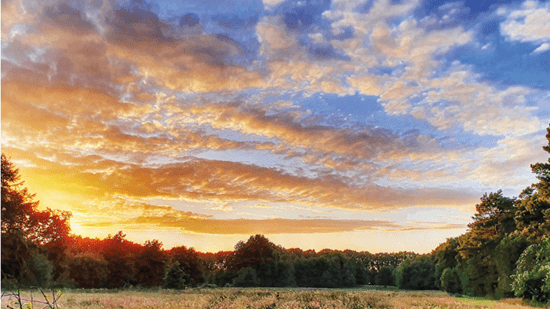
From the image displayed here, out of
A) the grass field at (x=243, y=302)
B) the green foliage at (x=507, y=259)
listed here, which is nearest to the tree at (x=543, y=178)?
the grass field at (x=243, y=302)

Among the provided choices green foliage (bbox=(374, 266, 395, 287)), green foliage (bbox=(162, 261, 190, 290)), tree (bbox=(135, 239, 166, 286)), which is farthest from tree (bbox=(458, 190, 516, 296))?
green foliage (bbox=(374, 266, 395, 287))

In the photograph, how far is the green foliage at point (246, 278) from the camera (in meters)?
85.2

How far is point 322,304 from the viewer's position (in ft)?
60.2

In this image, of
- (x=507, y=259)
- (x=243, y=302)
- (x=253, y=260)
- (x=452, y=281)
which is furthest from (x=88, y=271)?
(x=452, y=281)

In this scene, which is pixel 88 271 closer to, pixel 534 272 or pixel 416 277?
pixel 534 272

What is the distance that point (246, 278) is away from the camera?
285 feet

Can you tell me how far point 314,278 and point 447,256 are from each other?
1488 inches

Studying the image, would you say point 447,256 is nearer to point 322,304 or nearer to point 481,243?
point 481,243

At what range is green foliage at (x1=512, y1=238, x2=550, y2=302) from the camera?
30422 millimetres

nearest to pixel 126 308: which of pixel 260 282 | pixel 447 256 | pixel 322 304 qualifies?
pixel 322 304

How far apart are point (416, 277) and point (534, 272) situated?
9221 centimetres

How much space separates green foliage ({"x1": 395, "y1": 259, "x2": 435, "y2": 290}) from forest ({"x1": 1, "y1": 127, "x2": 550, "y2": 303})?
285 mm

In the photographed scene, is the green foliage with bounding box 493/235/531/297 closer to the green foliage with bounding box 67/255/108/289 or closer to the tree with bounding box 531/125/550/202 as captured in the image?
the tree with bounding box 531/125/550/202

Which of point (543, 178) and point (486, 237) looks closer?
point (543, 178)
